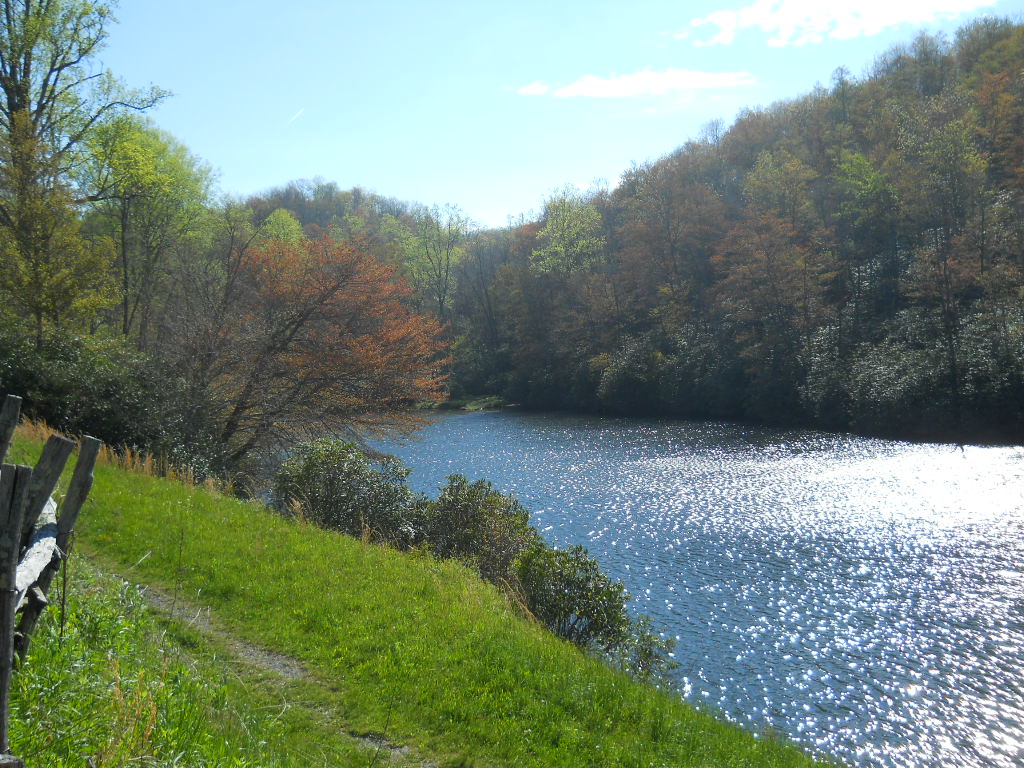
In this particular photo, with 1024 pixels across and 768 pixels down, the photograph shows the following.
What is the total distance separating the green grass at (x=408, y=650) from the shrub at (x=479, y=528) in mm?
2097

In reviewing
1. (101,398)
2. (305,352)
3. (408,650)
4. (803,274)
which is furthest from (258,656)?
(803,274)

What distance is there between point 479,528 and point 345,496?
9.22 ft

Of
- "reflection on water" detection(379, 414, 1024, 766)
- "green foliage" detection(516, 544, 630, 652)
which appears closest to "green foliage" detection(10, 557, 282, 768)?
"green foliage" detection(516, 544, 630, 652)

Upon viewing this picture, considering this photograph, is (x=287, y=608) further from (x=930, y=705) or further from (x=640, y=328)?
(x=640, y=328)

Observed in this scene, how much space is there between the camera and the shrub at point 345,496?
12.8 metres

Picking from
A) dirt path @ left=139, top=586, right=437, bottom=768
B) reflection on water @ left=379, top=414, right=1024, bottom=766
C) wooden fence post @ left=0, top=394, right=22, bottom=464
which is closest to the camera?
wooden fence post @ left=0, top=394, right=22, bottom=464

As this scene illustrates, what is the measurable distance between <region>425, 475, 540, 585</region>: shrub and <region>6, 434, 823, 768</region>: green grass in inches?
82.6

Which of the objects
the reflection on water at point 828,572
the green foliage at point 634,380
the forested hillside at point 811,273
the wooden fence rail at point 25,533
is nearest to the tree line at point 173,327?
the reflection on water at point 828,572

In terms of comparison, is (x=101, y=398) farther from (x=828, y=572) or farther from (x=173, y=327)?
(x=828, y=572)

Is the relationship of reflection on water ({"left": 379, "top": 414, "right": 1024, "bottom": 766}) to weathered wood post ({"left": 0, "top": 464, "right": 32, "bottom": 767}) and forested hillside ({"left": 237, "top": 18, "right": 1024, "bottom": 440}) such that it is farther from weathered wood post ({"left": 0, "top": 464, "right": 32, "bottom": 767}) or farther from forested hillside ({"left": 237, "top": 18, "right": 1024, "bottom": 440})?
weathered wood post ({"left": 0, "top": 464, "right": 32, "bottom": 767})

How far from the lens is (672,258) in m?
52.3

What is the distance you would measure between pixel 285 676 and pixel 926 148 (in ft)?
137

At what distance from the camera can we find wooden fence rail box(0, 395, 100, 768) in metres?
2.71

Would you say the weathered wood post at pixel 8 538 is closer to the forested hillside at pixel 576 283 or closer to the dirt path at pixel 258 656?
the dirt path at pixel 258 656
